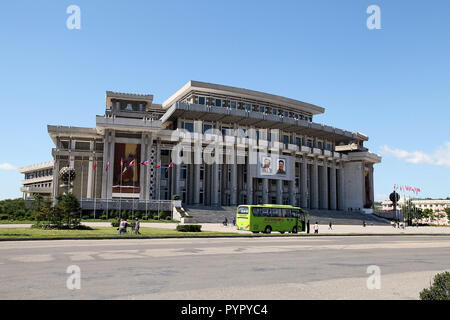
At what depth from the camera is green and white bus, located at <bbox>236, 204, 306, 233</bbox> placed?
1575 inches

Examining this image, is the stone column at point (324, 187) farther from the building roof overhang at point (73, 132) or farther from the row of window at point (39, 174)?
the row of window at point (39, 174)

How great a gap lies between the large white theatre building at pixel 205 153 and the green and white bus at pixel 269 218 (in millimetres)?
22201

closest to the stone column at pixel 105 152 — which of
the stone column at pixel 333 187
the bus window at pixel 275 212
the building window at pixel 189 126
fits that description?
the building window at pixel 189 126

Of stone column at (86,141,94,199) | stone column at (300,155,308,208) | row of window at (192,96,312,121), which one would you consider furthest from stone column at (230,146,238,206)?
stone column at (86,141,94,199)

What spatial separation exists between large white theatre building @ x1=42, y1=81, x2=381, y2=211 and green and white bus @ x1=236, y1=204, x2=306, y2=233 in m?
22.2

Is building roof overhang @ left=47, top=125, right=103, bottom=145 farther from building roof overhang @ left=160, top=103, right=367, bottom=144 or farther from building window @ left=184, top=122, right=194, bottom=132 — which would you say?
building window @ left=184, top=122, right=194, bottom=132

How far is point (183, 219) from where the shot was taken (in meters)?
53.6

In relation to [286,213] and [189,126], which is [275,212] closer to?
[286,213]

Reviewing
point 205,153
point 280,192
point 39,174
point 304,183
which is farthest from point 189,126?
point 39,174

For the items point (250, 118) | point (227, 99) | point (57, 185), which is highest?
point (227, 99)

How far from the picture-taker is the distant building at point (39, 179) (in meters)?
99.4

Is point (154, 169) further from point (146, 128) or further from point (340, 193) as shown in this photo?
point (340, 193)
